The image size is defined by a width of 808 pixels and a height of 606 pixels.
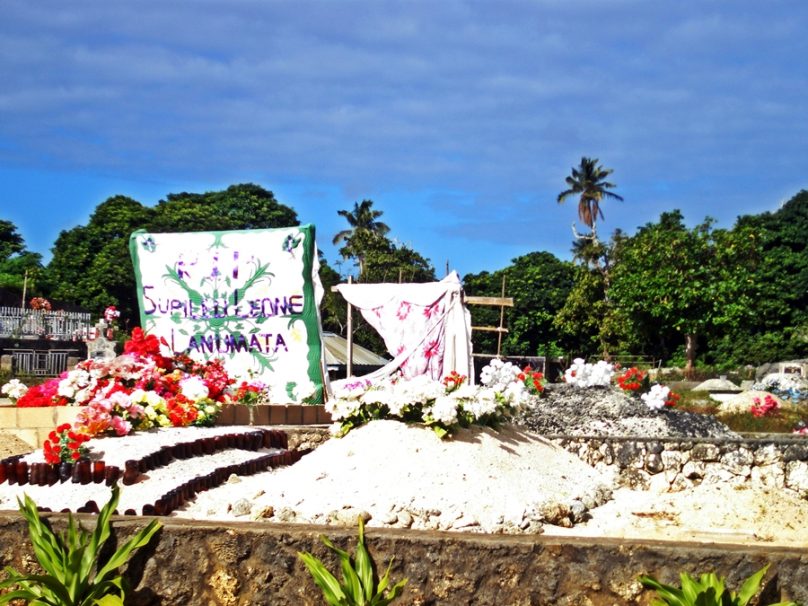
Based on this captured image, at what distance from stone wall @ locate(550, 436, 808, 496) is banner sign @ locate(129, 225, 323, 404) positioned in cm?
360

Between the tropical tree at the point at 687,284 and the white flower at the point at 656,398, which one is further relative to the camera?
the tropical tree at the point at 687,284

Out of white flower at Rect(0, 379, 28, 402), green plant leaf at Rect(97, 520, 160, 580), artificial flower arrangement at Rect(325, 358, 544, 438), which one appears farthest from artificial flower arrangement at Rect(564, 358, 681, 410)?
green plant leaf at Rect(97, 520, 160, 580)

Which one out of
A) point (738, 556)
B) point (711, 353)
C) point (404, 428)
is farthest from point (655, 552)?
point (711, 353)

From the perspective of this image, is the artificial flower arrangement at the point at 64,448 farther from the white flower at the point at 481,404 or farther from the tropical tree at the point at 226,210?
the tropical tree at the point at 226,210

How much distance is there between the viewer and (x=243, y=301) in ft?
35.7

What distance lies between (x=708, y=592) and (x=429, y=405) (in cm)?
384

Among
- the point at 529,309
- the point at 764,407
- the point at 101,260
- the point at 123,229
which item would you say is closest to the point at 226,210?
the point at 123,229

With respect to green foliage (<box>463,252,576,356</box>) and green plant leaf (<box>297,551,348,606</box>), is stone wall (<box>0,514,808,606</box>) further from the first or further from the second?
green foliage (<box>463,252,576,356</box>)

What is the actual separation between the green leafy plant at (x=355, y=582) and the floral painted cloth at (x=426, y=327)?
33.7ft

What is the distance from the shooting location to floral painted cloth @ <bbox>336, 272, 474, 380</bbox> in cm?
1465

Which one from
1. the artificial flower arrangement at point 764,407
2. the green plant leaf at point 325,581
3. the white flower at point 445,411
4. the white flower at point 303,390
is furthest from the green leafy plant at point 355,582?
the artificial flower arrangement at point 764,407

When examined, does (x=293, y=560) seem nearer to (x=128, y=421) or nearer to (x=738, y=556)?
(x=738, y=556)

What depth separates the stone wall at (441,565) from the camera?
3832 mm

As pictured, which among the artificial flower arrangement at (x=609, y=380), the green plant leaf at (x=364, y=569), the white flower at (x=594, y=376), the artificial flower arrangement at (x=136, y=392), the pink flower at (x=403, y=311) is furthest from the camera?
the pink flower at (x=403, y=311)
